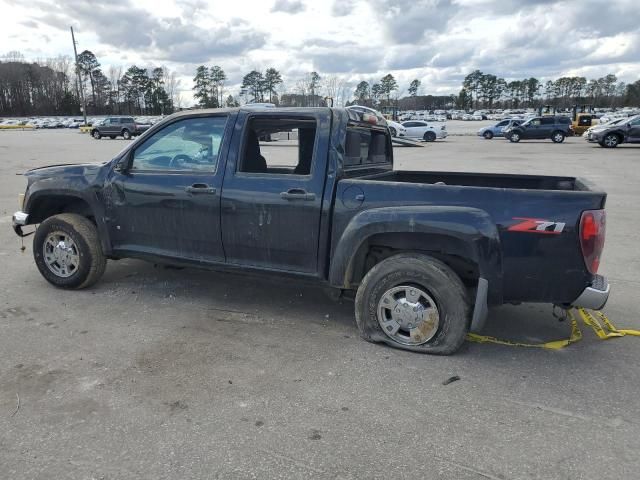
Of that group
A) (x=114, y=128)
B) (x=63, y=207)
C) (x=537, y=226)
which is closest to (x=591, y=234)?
(x=537, y=226)

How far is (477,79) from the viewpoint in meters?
136

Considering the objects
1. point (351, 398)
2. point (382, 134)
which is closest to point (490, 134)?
point (382, 134)

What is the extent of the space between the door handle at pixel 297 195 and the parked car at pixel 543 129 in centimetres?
3346

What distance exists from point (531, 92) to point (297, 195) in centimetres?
14721

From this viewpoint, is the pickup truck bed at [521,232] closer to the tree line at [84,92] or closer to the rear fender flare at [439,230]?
the rear fender flare at [439,230]

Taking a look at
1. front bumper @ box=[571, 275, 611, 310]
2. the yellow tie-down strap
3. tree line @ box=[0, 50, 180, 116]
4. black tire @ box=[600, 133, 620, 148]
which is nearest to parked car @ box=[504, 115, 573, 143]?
black tire @ box=[600, 133, 620, 148]

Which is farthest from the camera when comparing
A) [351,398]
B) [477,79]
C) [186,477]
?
[477,79]

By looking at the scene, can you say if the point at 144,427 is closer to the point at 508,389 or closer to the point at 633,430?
the point at 508,389

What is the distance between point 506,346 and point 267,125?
271 centimetres

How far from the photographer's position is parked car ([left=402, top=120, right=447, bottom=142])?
113 feet

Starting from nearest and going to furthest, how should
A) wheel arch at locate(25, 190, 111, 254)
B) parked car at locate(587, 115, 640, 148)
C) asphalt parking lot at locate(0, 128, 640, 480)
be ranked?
1. asphalt parking lot at locate(0, 128, 640, 480)
2. wheel arch at locate(25, 190, 111, 254)
3. parked car at locate(587, 115, 640, 148)

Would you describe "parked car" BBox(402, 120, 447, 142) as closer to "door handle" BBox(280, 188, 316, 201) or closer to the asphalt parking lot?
the asphalt parking lot

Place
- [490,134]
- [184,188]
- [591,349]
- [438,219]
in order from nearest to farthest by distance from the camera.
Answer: [438,219] < [591,349] < [184,188] < [490,134]

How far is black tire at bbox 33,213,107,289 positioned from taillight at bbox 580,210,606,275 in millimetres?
4261
